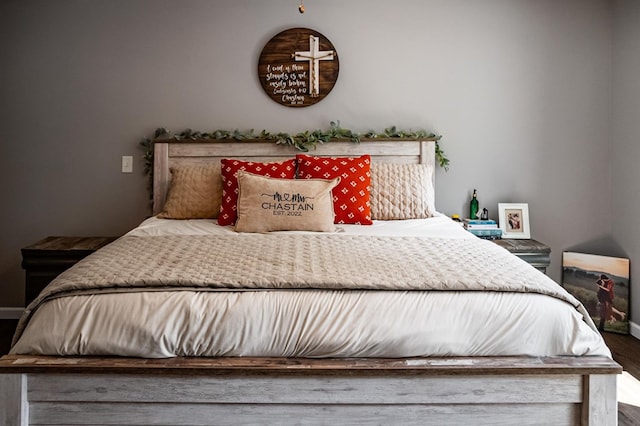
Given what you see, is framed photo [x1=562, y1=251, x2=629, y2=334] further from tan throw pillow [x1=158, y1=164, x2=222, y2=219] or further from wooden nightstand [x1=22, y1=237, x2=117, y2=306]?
wooden nightstand [x1=22, y1=237, x2=117, y2=306]

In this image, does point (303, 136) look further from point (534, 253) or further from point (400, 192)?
point (534, 253)

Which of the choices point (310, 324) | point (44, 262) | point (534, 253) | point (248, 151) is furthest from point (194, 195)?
point (534, 253)

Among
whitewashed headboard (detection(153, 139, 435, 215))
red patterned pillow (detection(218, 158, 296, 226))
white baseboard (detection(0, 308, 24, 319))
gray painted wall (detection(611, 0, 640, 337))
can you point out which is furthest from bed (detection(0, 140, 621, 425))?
white baseboard (detection(0, 308, 24, 319))

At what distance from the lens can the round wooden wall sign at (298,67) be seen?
376 cm

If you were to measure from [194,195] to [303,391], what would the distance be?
187cm

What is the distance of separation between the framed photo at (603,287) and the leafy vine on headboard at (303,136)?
1.15 m

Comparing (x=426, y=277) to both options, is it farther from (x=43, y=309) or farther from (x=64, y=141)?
(x=64, y=141)

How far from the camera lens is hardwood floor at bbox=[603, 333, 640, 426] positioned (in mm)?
2465

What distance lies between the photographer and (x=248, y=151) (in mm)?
3742

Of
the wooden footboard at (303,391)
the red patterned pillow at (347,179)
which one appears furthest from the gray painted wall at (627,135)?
the wooden footboard at (303,391)

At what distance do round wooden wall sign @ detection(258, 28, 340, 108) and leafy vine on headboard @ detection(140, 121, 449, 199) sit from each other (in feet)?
0.77

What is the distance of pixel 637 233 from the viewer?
3.49 m

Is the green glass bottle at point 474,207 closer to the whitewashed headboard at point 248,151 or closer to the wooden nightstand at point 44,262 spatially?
the whitewashed headboard at point 248,151

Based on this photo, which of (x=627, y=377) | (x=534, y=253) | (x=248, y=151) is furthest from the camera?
(x=248, y=151)
